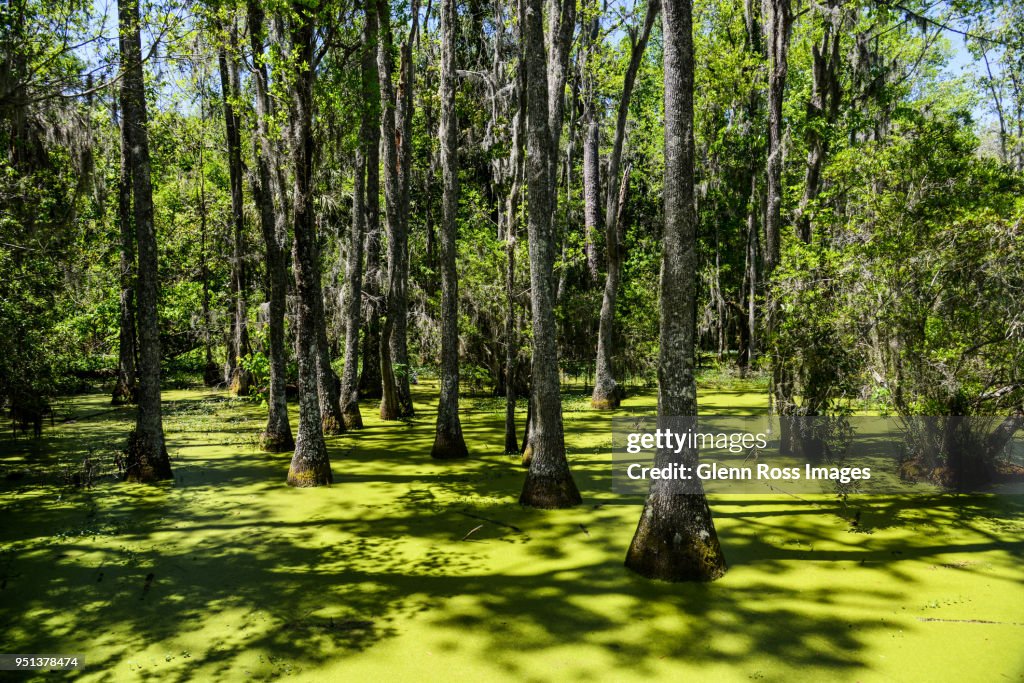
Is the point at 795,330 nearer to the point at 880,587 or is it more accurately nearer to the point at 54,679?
the point at 880,587

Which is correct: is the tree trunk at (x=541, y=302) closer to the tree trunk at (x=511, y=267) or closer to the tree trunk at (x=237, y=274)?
the tree trunk at (x=511, y=267)

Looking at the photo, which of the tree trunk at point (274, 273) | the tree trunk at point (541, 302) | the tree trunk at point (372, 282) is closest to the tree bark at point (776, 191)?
the tree trunk at point (541, 302)


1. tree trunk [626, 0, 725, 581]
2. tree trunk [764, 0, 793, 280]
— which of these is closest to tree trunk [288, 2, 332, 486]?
tree trunk [626, 0, 725, 581]

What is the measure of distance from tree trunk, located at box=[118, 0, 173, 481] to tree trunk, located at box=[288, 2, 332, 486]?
224 centimetres

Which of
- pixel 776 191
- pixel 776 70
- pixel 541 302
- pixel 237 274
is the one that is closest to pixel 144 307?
pixel 541 302

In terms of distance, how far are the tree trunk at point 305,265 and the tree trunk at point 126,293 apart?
29.0ft

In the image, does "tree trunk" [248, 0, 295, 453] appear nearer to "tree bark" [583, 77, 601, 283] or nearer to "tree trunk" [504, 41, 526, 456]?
"tree trunk" [504, 41, 526, 456]

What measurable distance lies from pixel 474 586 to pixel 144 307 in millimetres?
7110

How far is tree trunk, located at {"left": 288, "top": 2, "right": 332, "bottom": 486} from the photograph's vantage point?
32.5 ft

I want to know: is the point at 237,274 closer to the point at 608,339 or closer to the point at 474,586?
the point at 608,339

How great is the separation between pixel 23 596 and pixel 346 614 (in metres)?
3.00

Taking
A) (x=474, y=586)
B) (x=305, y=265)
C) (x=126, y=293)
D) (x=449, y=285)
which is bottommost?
(x=474, y=586)

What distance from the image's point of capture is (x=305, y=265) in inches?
399

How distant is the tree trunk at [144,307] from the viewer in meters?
10.3
